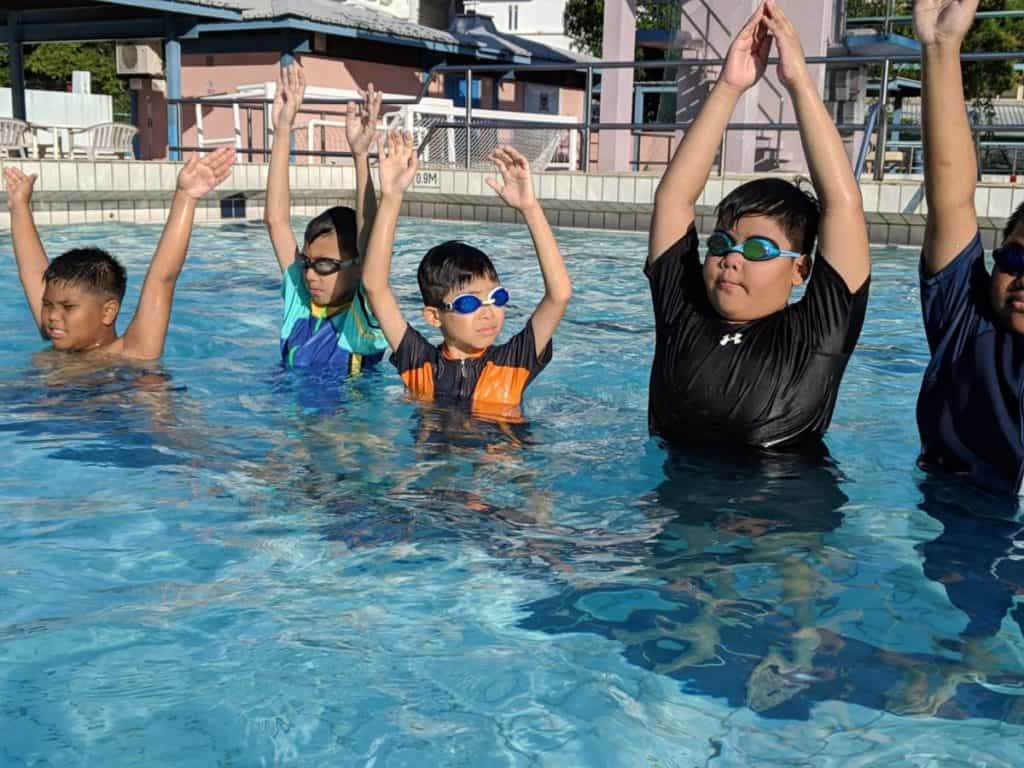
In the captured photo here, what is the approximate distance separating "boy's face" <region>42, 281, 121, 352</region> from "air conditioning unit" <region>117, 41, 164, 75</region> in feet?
65.4

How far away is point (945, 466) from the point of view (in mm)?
3164

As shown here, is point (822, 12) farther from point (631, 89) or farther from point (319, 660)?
point (319, 660)

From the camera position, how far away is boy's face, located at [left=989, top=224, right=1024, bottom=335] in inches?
111

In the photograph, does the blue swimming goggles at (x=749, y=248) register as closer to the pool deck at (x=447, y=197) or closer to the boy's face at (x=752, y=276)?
the boy's face at (x=752, y=276)

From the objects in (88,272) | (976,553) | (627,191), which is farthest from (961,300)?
(627,191)

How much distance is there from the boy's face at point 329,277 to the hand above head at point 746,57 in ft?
6.84

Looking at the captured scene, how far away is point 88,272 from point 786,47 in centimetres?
320

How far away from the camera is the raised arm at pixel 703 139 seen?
3.06m

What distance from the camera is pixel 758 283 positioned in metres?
3.11

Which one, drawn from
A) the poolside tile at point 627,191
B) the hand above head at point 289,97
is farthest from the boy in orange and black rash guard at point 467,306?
the poolside tile at point 627,191

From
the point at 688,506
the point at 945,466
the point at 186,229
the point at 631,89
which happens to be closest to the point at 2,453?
the point at 186,229

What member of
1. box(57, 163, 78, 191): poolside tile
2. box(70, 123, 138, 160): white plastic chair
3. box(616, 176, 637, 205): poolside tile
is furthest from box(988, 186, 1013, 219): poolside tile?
box(70, 123, 138, 160): white plastic chair

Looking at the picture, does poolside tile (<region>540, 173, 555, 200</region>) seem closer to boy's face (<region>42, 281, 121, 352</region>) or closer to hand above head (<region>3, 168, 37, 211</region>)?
boy's face (<region>42, 281, 121, 352</region>)

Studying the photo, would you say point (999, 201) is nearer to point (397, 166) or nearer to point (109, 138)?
point (397, 166)
